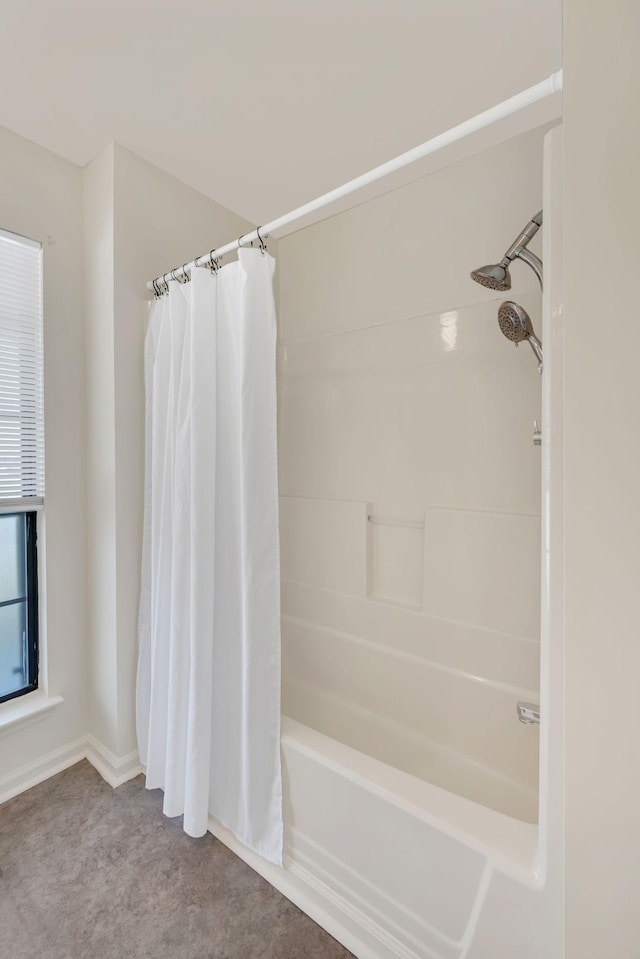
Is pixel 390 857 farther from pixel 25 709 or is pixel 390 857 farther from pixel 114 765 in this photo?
pixel 25 709

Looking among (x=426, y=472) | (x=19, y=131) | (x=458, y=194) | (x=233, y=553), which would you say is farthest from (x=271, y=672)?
(x=19, y=131)

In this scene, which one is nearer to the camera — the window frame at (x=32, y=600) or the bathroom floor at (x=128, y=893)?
the bathroom floor at (x=128, y=893)

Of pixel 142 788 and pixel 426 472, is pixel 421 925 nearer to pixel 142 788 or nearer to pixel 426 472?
pixel 142 788

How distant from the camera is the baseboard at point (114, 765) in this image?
1.65m

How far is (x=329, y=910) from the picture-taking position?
1.15 metres

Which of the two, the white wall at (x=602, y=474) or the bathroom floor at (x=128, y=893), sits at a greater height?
the white wall at (x=602, y=474)

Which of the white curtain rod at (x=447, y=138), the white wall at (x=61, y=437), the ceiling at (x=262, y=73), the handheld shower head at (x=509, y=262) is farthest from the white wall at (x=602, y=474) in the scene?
the white wall at (x=61, y=437)

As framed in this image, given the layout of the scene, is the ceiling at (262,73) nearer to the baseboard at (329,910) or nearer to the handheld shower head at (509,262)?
the handheld shower head at (509,262)

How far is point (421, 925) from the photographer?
0.99 metres

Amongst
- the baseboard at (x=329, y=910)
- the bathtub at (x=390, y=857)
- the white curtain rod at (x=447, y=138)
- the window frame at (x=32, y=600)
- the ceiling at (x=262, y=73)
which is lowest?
the baseboard at (x=329, y=910)

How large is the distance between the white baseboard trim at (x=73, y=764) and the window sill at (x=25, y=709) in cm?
18

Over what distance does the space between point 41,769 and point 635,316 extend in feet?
7.66

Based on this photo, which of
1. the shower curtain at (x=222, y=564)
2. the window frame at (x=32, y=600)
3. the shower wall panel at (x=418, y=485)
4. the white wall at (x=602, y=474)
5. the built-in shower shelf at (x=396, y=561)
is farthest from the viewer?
the built-in shower shelf at (x=396, y=561)

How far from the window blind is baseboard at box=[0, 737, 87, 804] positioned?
0.99 metres
